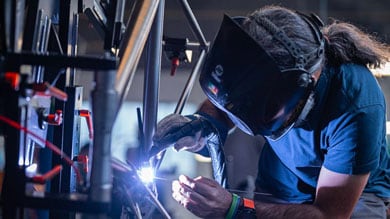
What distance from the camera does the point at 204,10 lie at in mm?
5668

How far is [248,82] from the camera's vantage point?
1.45 metres

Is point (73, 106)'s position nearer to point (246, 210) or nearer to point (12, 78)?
point (12, 78)

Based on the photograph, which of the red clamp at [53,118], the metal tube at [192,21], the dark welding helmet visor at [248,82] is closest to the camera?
the red clamp at [53,118]

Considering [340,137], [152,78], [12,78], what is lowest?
[340,137]

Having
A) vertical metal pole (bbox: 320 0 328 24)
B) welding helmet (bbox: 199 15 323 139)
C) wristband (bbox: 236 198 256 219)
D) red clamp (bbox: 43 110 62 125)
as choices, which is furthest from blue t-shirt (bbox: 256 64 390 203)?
vertical metal pole (bbox: 320 0 328 24)

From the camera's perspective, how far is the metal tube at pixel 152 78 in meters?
1.57

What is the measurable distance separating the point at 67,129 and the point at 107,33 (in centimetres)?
29

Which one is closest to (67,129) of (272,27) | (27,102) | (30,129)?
(30,129)

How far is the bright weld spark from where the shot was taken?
147 cm

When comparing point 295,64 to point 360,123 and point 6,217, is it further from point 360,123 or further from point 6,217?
point 6,217

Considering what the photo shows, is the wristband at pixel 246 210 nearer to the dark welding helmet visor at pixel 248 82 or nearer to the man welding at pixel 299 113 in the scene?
the man welding at pixel 299 113

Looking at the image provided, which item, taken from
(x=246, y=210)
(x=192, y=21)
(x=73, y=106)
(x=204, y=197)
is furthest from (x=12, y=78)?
(x=192, y=21)

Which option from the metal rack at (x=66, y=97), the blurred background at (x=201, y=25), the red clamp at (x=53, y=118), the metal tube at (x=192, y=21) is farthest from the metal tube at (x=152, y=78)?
the blurred background at (x=201, y=25)

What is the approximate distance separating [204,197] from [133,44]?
2.23ft
